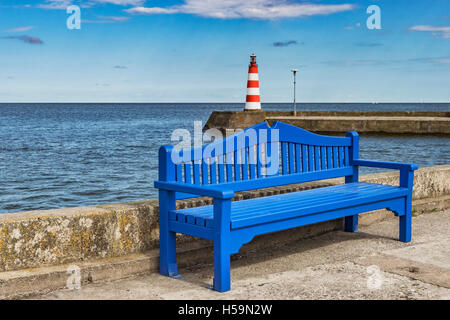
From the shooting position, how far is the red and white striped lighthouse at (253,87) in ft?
80.6

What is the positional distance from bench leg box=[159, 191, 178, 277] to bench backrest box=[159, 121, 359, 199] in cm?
12

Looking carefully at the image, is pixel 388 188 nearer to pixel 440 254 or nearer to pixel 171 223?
pixel 440 254

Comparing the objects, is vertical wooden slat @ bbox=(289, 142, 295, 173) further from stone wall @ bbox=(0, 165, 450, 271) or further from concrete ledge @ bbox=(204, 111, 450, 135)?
concrete ledge @ bbox=(204, 111, 450, 135)

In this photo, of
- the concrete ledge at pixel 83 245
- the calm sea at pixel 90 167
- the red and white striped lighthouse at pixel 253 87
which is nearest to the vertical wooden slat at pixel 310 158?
the concrete ledge at pixel 83 245

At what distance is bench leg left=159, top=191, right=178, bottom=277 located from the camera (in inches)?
145

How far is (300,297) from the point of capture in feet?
10.7

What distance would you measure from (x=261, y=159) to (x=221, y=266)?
117 cm

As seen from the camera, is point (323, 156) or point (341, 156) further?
point (341, 156)

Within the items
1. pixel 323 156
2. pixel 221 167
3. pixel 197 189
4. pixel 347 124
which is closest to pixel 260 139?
pixel 221 167

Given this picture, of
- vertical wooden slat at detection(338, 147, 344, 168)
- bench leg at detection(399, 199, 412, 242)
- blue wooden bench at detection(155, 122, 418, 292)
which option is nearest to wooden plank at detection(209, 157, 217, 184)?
blue wooden bench at detection(155, 122, 418, 292)

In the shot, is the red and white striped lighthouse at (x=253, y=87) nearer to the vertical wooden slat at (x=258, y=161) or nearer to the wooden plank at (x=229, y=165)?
the vertical wooden slat at (x=258, y=161)

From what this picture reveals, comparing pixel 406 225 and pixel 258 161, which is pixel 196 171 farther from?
pixel 406 225

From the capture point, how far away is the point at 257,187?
4.17m
